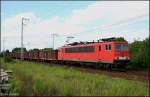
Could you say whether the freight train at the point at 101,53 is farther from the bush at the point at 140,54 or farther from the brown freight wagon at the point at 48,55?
the brown freight wagon at the point at 48,55

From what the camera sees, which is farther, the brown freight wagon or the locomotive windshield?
the brown freight wagon

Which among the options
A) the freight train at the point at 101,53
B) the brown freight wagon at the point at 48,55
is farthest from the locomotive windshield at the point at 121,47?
the brown freight wagon at the point at 48,55

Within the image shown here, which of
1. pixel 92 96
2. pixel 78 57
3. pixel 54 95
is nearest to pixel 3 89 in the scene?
pixel 54 95

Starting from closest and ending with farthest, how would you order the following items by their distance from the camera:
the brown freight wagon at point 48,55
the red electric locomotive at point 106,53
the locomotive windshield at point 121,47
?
the red electric locomotive at point 106,53 → the locomotive windshield at point 121,47 → the brown freight wagon at point 48,55

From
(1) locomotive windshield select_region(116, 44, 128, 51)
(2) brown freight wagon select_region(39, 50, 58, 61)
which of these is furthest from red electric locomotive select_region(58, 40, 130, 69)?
(2) brown freight wagon select_region(39, 50, 58, 61)

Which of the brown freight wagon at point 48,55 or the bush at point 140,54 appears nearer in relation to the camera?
the bush at point 140,54

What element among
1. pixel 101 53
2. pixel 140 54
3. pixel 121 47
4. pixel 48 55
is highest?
pixel 121 47

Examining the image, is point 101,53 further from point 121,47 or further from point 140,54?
point 140,54

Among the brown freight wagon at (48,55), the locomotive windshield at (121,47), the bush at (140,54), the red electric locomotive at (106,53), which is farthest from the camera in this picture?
the brown freight wagon at (48,55)

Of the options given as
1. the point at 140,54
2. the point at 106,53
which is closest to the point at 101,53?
the point at 106,53

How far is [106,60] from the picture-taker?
101 feet

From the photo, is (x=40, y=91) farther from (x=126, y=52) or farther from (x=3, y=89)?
(x=126, y=52)

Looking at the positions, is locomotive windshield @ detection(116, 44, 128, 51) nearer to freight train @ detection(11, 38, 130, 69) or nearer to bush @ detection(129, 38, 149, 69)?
freight train @ detection(11, 38, 130, 69)

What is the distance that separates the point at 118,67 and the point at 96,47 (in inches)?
135
